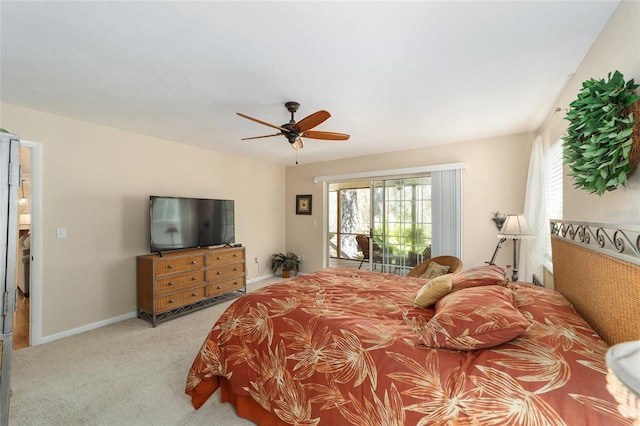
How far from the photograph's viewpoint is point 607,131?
1169mm

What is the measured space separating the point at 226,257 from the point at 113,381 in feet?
6.93

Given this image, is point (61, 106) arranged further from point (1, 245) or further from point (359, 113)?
point (359, 113)

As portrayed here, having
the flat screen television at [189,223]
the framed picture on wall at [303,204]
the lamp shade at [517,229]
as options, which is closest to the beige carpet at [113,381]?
the flat screen television at [189,223]

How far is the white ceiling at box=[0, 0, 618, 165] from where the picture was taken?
56.1 inches

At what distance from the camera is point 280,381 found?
1.55 metres

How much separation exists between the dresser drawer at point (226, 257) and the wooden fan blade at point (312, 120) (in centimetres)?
249

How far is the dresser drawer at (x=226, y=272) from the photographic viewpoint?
3.93m

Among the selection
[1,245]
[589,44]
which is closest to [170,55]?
[1,245]

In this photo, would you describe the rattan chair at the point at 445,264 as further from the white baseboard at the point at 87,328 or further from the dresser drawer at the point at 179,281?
the white baseboard at the point at 87,328

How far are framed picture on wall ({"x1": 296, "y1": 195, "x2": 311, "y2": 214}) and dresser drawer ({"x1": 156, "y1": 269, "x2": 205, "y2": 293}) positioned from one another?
2.49 m

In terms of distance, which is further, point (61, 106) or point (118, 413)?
point (61, 106)

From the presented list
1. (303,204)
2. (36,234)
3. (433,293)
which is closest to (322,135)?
(433,293)

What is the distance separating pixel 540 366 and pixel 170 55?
106 inches

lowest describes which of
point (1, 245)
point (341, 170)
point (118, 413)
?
point (118, 413)
